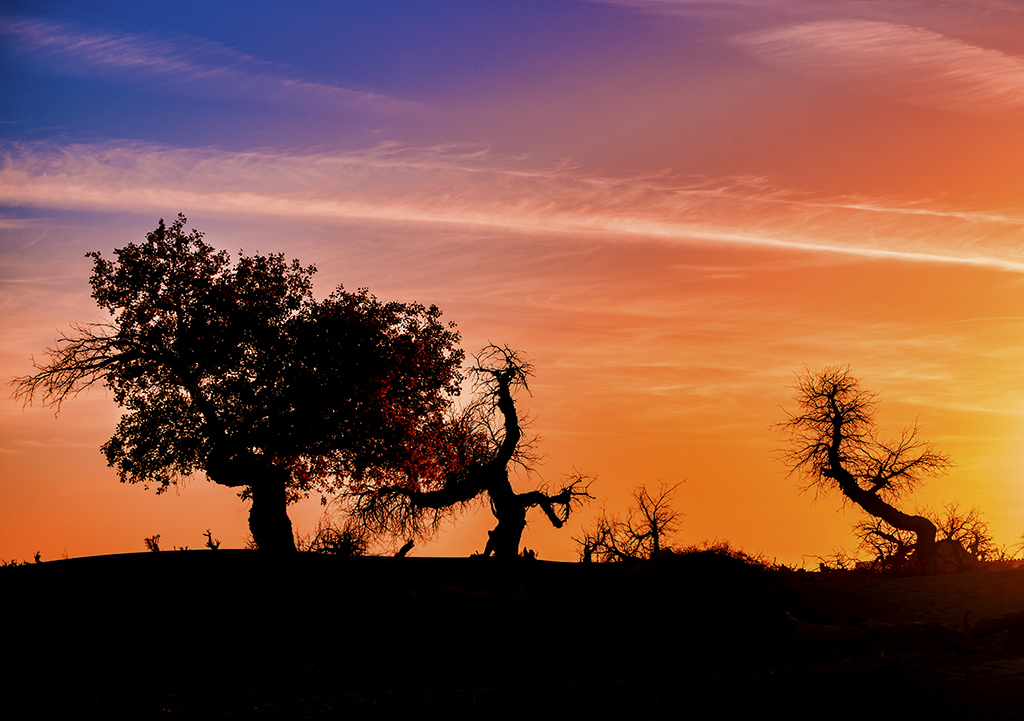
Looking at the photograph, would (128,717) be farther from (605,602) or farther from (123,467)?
(123,467)

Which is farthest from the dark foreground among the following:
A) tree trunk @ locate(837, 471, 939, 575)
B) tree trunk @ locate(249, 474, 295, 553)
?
tree trunk @ locate(837, 471, 939, 575)

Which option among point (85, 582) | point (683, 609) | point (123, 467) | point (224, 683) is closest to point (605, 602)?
point (683, 609)

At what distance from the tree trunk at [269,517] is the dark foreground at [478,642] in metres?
1.86

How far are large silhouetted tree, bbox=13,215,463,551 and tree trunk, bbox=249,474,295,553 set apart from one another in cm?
4

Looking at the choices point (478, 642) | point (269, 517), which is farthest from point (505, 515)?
point (478, 642)

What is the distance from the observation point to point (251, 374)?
29.4 m

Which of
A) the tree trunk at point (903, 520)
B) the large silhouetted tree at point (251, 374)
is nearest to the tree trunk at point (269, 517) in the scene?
the large silhouetted tree at point (251, 374)

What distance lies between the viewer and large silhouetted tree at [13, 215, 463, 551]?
94.1 feet

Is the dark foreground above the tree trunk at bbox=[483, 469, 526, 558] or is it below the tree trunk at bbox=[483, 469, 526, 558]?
below

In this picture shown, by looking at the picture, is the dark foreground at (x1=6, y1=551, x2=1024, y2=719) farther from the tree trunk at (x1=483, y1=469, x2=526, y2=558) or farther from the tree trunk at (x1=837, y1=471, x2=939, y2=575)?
the tree trunk at (x1=837, y1=471, x2=939, y2=575)

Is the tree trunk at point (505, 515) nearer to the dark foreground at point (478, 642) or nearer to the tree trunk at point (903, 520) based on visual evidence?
the dark foreground at point (478, 642)

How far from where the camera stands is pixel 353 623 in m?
19.5

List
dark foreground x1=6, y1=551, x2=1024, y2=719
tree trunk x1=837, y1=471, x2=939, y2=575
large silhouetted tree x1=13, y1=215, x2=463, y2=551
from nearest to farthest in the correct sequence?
dark foreground x1=6, y1=551, x2=1024, y2=719
large silhouetted tree x1=13, y1=215, x2=463, y2=551
tree trunk x1=837, y1=471, x2=939, y2=575

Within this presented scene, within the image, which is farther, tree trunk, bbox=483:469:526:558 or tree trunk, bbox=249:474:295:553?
tree trunk, bbox=483:469:526:558
